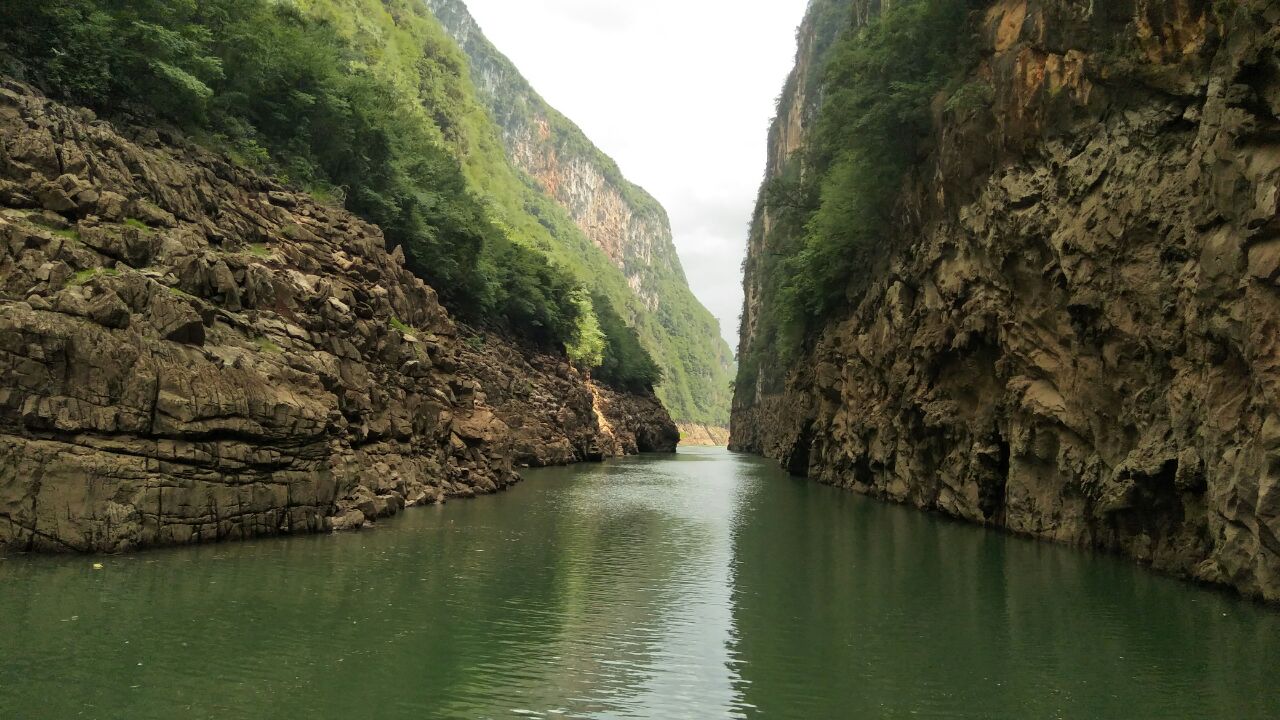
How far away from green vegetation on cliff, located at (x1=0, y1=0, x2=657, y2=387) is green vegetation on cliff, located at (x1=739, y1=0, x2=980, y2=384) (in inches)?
736

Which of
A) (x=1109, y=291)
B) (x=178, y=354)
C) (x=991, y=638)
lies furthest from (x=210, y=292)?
(x=1109, y=291)

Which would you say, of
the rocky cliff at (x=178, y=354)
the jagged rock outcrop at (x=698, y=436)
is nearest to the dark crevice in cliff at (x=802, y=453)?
the rocky cliff at (x=178, y=354)

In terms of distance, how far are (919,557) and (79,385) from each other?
1889 centimetres

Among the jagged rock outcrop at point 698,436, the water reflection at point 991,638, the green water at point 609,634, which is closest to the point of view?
the green water at point 609,634

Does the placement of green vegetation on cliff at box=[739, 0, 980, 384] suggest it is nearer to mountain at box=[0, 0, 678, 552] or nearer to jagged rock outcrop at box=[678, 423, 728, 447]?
mountain at box=[0, 0, 678, 552]

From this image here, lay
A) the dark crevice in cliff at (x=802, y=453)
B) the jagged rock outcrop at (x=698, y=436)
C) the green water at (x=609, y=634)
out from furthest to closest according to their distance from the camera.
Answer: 1. the jagged rock outcrop at (x=698, y=436)
2. the dark crevice in cliff at (x=802, y=453)
3. the green water at (x=609, y=634)

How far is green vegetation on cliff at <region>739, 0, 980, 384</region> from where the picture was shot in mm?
30984

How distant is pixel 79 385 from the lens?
16.0 meters

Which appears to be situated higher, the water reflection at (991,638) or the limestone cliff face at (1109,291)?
the limestone cliff face at (1109,291)

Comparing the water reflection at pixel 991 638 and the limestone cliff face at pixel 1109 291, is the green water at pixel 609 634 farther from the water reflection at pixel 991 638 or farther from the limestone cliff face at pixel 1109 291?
the limestone cliff face at pixel 1109 291

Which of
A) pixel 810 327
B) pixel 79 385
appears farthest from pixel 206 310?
pixel 810 327

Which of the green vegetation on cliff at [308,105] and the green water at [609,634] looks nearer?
the green water at [609,634]

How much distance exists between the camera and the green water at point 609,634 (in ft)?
31.1

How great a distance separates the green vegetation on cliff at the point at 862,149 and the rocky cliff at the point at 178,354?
20.7m
